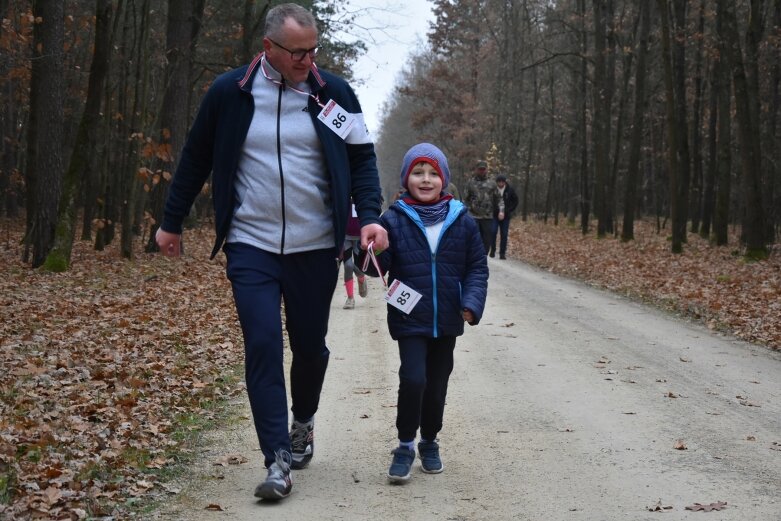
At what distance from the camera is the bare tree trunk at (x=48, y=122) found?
53.3 feet

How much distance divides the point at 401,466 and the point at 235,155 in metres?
1.91

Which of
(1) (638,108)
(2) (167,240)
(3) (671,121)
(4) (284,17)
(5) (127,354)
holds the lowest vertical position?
(5) (127,354)

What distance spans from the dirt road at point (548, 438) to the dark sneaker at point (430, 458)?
2.2 inches

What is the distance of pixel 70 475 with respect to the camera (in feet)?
16.6

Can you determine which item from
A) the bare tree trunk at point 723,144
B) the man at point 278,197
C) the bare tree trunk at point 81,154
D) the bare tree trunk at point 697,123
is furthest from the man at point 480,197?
the man at point 278,197

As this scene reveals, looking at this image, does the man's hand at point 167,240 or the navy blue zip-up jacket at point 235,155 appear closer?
the navy blue zip-up jacket at point 235,155

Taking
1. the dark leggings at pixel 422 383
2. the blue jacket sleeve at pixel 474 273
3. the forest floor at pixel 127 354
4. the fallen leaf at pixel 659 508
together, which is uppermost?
the blue jacket sleeve at pixel 474 273

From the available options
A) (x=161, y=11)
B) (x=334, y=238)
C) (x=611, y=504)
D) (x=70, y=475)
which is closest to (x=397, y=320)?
(x=334, y=238)

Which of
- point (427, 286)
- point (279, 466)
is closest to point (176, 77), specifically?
point (427, 286)

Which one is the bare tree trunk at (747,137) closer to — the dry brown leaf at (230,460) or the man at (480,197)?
the man at (480,197)

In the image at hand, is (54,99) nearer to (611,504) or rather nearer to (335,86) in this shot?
(335,86)

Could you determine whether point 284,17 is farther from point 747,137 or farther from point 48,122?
point 747,137

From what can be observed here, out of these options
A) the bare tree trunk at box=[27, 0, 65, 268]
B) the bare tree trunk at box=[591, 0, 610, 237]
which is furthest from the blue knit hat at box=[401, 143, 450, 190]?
the bare tree trunk at box=[591, 0, 610, 237]

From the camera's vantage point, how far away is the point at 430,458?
17.6 feet
